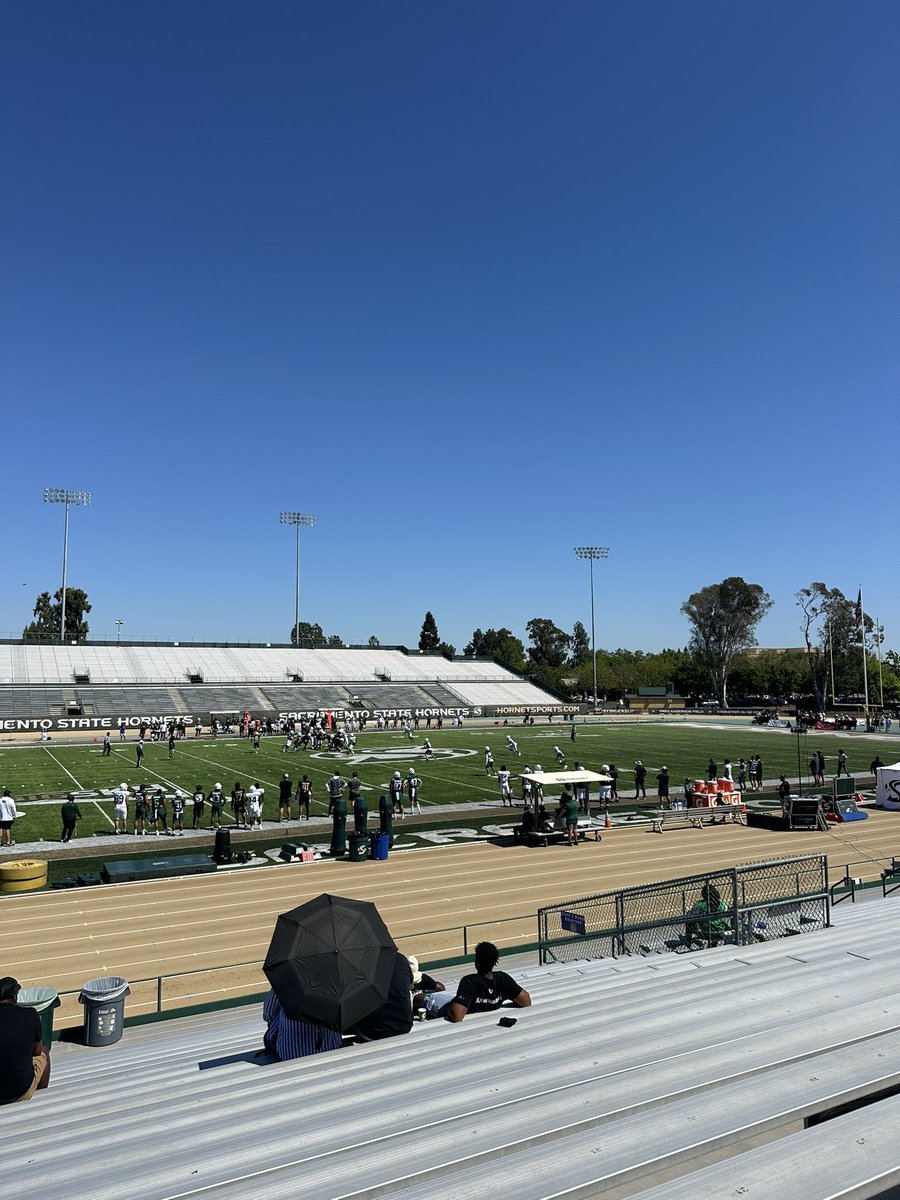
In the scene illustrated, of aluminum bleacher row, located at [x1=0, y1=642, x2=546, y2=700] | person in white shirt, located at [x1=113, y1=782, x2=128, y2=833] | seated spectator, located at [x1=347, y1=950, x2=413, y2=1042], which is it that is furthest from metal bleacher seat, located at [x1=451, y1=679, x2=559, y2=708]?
seated spectator, located at [x1=347, y1=950, x2=413, y2=1042]

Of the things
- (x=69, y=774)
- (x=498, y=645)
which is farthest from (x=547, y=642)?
(x=69, y=774)

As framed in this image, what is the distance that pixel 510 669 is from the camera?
94.4 m

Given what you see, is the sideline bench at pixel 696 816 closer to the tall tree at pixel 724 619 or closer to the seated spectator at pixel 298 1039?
the seated spectator at pixel 298 1039

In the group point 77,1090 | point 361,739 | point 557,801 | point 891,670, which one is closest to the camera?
point 77,1090

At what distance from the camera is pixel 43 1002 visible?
8.28 metres

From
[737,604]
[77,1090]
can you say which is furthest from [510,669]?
[77,1090]

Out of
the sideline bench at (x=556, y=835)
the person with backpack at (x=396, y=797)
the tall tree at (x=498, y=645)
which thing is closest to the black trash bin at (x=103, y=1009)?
the sideline bench at (x=556, y=835)

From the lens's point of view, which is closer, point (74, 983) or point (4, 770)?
point (74, 983)

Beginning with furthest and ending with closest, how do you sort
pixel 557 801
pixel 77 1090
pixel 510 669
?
pixel 510 669 → pixel 557 801 → pixel 77 1090

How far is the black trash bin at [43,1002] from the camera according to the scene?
27.1ft

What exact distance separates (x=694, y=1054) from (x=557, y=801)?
2473 centimetres

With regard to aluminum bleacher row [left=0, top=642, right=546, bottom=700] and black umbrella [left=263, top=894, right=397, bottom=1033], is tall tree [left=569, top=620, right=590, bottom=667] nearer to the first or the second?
aluminum bleacher row [left=0, top=642, right=546, bottom=700]

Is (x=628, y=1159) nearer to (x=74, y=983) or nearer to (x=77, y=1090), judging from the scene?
(x=77, y=1090)

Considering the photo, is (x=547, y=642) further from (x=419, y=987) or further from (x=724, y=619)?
(x=419, y=987)
